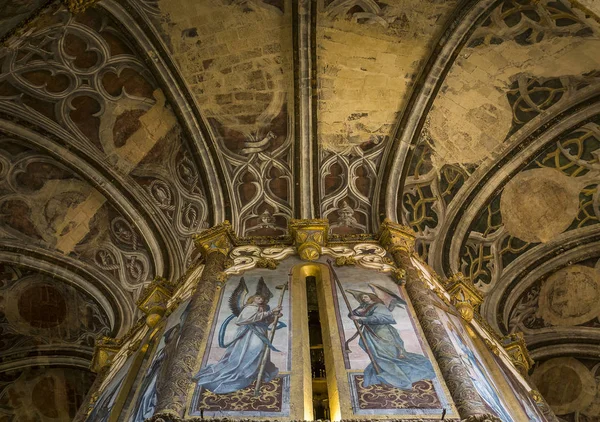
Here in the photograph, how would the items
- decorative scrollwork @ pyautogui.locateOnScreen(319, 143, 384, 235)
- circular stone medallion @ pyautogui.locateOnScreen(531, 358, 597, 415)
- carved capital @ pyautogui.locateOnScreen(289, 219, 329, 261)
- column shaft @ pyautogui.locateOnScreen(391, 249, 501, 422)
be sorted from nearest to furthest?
column shaft @ pyautogui.locateOnScreen(391, 249, 501, 422) → carved capital @ pyautogui.locateOnScreen(289, 219, 329, 261) → decorative scrollwork @ pyautogui.locateOnScreen(319, 143, 384, 235) → circular stone medallion @ pyautogui.locateOnScreen(531, 358, 597, 415)

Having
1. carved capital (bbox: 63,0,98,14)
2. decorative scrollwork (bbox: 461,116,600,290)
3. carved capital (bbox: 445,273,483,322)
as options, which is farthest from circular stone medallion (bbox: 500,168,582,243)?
carved capital (bbox: 63,0,98,14)

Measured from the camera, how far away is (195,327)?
20.6 ft

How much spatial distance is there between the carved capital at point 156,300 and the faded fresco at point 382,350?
2156 millimetres

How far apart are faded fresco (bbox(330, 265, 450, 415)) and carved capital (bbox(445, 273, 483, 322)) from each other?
3.67ft

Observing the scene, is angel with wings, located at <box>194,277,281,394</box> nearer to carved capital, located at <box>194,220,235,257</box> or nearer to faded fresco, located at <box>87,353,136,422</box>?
carved capital, located at <box>194,220,235,257</box>

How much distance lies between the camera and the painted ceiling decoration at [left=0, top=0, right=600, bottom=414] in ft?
30.7

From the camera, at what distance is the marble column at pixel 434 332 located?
5070mm

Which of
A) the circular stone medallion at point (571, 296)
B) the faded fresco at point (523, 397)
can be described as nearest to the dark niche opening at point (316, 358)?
the faded fresco at point (523, 397)

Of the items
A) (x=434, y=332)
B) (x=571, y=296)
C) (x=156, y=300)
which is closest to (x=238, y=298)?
(x=156, y=300)

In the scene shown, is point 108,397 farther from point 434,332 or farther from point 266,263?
point 434,332

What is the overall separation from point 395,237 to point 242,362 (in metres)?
3.37

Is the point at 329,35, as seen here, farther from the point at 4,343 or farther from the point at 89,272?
the point at 4,343

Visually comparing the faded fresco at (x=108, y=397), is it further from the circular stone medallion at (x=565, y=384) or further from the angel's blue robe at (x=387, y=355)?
the circular stone medallion at (x=565, y=384)

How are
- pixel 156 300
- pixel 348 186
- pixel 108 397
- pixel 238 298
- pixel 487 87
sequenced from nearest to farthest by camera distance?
pixel 108 397
pixel 238 298
pixel 156 300
pixel 487 87
pixel 348 186
